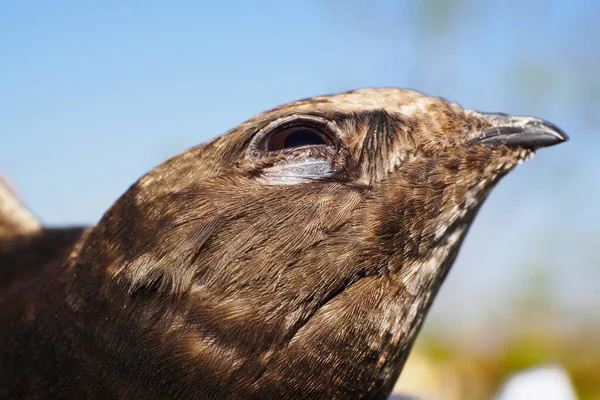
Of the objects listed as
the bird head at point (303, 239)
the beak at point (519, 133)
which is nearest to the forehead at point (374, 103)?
the bird head at point (303, 239)

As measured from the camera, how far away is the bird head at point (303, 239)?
2764 millimetres

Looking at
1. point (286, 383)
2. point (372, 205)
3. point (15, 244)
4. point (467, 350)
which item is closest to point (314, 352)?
point (286, 383)

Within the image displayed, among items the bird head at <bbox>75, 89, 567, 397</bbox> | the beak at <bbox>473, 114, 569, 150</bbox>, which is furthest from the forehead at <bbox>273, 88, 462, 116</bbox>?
the beak at <bbox>473, 114, 569, 150</bbox>

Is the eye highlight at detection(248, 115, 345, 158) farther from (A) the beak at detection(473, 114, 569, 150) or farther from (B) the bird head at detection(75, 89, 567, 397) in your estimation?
(A) the beak at detection(473, 114, 569, 150)

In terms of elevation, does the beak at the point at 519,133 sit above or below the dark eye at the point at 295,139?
below

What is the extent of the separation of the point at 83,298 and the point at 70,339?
0.19 meters

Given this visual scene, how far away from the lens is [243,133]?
3.02 meters

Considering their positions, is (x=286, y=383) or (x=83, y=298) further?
(x=83, y=298)

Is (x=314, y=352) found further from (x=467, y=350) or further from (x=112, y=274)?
(x=467, y=350)

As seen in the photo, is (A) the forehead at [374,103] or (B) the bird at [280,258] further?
(A) the forehead at [374,103]

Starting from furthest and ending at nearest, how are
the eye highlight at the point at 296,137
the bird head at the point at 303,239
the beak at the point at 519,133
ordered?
the beak at the point at 519,133
the eye highlight at the point at 296,137
the bird head at the point at 303,239

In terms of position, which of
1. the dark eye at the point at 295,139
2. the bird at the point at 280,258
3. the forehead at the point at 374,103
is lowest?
the bird at the point at 280,258

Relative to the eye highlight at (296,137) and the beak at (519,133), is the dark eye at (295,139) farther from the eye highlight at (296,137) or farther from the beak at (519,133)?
the beak at (519,133)

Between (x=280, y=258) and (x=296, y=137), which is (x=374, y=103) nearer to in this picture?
(x=296, y=137)
